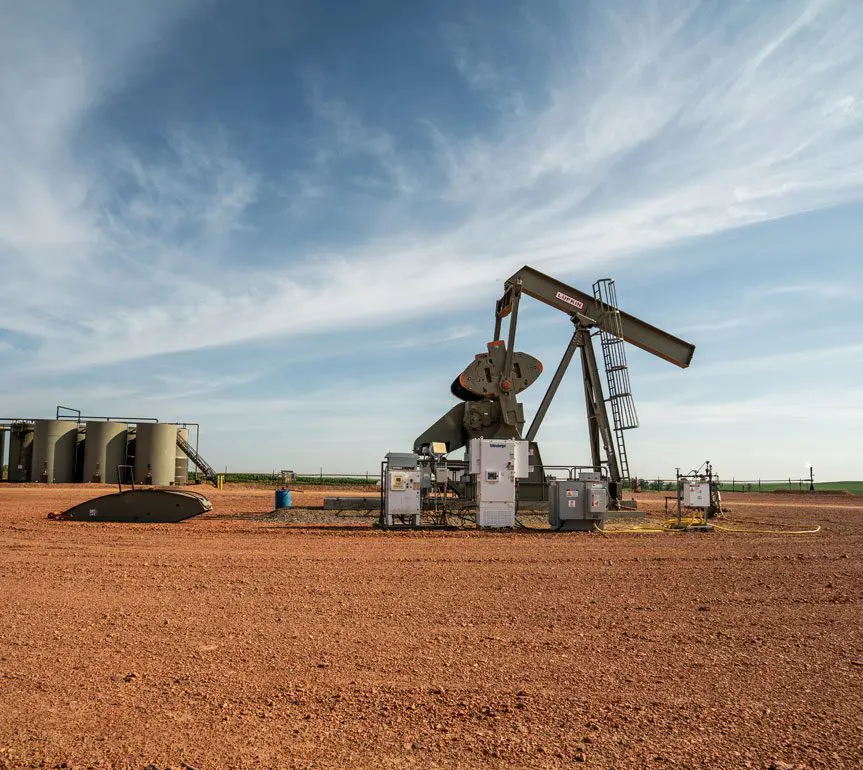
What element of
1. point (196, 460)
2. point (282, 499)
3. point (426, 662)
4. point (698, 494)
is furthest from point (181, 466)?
point (426, 662)

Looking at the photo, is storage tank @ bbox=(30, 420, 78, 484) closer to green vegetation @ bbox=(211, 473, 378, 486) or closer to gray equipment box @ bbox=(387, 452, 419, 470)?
green vegetation @ bbox=(211, 473, 378, 486)

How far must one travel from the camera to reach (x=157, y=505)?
51.4 feet

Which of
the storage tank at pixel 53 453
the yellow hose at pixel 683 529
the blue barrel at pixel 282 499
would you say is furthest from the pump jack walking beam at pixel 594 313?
the storage tank at pixel 53 453

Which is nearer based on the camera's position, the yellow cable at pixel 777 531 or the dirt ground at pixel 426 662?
the dirt ground at pixel 426 662

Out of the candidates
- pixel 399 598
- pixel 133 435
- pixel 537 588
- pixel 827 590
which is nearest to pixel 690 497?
pixel 827 590

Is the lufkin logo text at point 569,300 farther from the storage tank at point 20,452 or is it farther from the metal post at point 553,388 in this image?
the storage tank at point 20,452

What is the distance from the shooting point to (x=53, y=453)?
3738cm

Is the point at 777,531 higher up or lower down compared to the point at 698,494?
lower down

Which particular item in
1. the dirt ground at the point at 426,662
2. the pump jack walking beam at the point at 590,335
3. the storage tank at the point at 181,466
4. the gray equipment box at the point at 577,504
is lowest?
the dirt ground at the point at 426,662

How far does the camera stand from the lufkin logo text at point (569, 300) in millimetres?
19500

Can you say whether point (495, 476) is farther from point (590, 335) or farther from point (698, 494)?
point (590, 335)

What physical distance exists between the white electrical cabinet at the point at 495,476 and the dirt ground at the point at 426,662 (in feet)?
17.1

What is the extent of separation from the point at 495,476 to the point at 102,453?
94.7 ft

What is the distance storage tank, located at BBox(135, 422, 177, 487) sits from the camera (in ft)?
123
